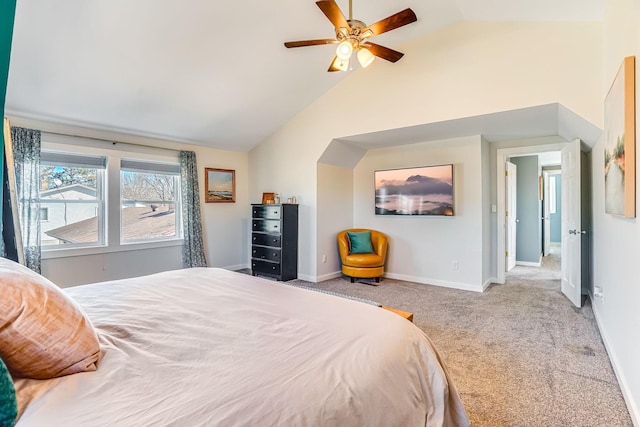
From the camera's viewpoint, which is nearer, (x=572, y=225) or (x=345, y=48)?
(x=345, y=48)

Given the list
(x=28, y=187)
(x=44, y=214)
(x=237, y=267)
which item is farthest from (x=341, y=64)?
(x=237, y=267)

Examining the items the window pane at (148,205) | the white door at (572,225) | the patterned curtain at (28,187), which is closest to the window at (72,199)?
the patterned curtain at (28,187)

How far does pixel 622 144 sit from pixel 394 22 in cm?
179

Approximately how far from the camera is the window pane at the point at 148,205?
477 cm

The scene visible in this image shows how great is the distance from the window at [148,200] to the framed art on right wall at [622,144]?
5.33m

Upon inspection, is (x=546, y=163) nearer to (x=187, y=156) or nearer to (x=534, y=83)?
(x=534, y=83)

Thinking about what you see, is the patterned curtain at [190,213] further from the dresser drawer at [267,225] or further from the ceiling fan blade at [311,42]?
the ceiling fan blade at [311,42]

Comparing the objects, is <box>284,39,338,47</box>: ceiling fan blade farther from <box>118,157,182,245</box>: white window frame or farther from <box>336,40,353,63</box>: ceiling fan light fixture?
<box>118,157,182,245</box>: white window frame

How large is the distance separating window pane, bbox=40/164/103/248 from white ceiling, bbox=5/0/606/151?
26.8 inches

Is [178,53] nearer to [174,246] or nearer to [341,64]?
[341,64]

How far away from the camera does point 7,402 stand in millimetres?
736

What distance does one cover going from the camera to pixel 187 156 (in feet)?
17.2

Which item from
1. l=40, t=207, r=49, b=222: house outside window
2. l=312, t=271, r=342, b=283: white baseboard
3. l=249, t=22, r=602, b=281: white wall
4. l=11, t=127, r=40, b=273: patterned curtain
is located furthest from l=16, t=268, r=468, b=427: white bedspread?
l=312, t=271, r=342, b=283: white baseboard

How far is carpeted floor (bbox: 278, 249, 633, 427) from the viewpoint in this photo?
74.2 inches
